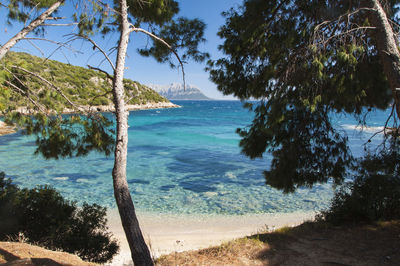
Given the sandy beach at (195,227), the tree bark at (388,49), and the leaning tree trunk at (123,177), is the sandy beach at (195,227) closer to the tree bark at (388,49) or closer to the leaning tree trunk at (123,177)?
the leaning tree trunk at (123,177)

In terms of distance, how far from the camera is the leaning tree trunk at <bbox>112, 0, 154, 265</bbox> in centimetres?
331

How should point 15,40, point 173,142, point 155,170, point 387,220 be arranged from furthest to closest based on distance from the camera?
point 173,142
point 155,170
point 387,220
point 15,40

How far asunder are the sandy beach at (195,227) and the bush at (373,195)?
6.98 feet

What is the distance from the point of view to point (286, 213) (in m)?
9.58

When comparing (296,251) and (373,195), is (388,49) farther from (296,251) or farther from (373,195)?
(296,251)

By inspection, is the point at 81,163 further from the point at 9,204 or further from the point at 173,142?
the point at 9,204

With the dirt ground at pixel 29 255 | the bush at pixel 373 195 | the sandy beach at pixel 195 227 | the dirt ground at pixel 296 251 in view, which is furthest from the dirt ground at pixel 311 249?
the sandy beach at pixel 195 227

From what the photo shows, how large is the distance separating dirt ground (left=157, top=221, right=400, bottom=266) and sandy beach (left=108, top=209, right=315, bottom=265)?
1957 millimetres

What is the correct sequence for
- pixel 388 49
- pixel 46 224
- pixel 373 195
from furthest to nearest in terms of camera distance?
1. pixel 373 195
2. pixel 46 224
3. pixel 388 49

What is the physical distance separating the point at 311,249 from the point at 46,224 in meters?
5.50

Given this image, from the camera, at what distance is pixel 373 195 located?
5402 mm

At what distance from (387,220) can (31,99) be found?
26.9 ft

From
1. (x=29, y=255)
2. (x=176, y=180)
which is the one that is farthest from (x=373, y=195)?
(x=176, y=180)

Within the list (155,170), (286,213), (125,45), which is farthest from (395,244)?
(155,170)
